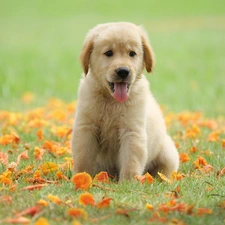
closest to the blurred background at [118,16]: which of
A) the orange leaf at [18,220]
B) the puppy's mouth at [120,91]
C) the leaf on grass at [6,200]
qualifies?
the puppy's mouth at [120,91]

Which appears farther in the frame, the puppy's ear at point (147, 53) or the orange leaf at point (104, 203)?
the puppy's ear at point (147, 53)

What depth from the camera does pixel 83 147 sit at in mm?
4551

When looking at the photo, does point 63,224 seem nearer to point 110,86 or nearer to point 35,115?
point 110,86

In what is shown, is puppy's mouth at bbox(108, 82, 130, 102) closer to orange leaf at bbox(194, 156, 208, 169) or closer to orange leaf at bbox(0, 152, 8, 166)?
orange leaf at bbox(194, 156, 208, 169)

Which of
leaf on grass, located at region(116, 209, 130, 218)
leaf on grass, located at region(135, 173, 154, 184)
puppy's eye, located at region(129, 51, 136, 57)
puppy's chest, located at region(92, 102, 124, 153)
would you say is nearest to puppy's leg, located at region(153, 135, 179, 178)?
puppy's chest, located at region(92, 102, 124, 153)

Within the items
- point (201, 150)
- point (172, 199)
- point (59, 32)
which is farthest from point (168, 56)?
point (172, 199)

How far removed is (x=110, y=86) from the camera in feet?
14.8

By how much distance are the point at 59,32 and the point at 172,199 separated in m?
19.4

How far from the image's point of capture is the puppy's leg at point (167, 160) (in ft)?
16.3

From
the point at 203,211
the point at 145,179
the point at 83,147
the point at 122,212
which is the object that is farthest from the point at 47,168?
the point at 203,211

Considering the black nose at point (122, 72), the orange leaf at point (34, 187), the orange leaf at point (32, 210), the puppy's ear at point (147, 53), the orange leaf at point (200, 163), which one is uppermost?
the puppy's ear at point (147, 53)

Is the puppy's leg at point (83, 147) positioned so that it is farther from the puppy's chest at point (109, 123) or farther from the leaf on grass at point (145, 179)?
the leaf on grass at point (145, 179)

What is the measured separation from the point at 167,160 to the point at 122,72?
3.36 feet

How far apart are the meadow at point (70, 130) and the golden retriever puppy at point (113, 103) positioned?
9.9 inches
